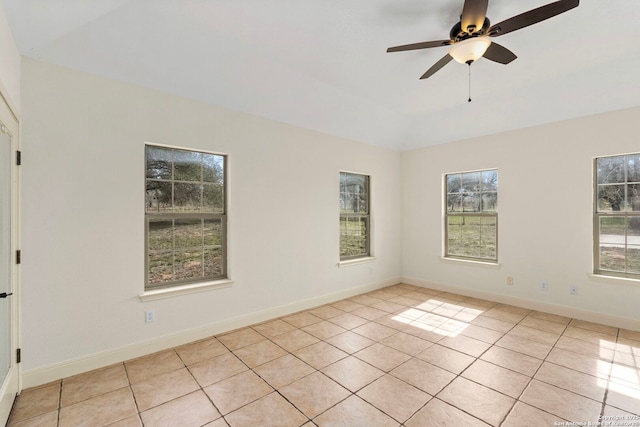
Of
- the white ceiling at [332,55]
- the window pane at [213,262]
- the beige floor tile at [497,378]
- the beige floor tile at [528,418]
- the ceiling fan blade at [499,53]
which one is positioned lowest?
the beige floor tile at [528,418]

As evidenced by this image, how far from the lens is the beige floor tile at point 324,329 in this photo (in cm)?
324

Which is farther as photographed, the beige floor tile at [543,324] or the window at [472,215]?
the window at [472,215]

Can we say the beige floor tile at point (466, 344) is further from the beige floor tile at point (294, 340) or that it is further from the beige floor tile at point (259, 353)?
the beige floor tile at point (259, 353)

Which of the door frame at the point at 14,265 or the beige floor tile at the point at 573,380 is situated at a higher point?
the door frame at the point at 14,265

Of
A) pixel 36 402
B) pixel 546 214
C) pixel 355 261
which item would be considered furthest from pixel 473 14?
pixel 36 402

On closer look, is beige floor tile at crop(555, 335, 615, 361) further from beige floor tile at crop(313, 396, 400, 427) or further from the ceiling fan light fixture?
the ceiling fan light fixture

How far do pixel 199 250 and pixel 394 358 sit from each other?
2.27 metres

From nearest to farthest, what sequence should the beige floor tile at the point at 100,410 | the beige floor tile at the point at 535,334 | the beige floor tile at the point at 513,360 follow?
1. the beige floor tile at the point at 100,410
2. the beige floor tile at the point at 513,360
3. the beige floor tile at the point at 535,334

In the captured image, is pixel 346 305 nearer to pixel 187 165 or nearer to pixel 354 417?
pixel 354 417

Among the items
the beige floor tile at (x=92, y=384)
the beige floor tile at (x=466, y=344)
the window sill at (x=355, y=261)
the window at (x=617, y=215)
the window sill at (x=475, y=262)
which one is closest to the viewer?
the beige floor tile at (x=92, y=384)

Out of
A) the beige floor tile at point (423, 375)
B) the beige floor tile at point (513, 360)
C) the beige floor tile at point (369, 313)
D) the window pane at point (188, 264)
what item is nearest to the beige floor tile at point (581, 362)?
the beige floor tile at point (513, 360)

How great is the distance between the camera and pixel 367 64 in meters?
3.09

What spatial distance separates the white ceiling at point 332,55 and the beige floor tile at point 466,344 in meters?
2.88

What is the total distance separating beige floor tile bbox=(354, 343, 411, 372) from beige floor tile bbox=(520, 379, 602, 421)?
930 millimetres
